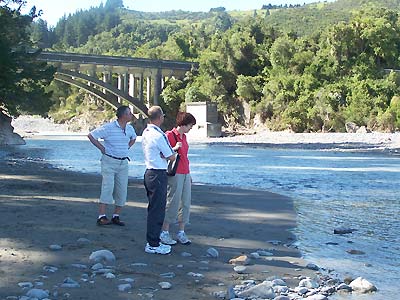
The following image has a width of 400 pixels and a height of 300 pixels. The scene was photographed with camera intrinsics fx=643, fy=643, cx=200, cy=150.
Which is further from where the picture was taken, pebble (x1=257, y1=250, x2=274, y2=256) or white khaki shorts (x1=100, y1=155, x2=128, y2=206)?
white khaki shorts (x1=100, y1=155, x2=128, y2=206)

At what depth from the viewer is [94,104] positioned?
285 ft

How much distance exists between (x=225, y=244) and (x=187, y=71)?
66421 mm

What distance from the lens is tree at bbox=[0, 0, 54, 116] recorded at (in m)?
25.8

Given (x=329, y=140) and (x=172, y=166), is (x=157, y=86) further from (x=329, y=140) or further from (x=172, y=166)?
(x=172, y=166)

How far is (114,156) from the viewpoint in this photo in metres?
7.97

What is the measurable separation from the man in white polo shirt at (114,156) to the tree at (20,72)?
17.3 metres

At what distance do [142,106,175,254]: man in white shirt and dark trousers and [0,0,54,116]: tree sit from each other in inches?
739

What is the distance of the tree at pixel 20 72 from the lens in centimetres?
2584

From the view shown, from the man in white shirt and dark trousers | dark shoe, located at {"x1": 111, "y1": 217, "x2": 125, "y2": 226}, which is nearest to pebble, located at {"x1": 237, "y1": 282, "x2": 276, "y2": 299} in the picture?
the man in white shirt and dark trousers

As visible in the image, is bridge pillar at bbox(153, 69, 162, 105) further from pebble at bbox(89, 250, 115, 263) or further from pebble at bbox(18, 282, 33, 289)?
pebble at bbox(18, 282, 33, 289)

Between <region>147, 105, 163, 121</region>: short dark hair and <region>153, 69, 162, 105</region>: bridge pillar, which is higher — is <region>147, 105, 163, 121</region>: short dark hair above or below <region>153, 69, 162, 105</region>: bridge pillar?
above

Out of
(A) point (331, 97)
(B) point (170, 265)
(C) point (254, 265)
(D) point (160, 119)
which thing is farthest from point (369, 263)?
(A) point (331, 97)

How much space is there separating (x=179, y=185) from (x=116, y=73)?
57.7 metres

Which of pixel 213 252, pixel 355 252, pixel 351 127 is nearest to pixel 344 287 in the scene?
pixel 213 252
